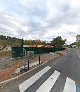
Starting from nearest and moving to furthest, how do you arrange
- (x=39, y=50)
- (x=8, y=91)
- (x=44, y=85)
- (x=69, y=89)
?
1. (x=8, y=91)
2. (x=69, y=89)
3. (x=44, y=85)
4. (x=39, y=50)

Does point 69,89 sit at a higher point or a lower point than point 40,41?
lower

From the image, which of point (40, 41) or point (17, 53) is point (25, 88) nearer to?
point (17, 53)

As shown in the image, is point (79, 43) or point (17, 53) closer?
point (17, 53)

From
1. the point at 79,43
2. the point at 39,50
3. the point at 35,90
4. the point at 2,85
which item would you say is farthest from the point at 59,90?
the point at 79,43

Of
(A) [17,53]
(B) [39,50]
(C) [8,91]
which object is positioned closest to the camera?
(C) [8,91]

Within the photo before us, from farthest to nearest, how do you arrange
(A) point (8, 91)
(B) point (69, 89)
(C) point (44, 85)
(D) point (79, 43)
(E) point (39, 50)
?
(D) point (79, 43) → (E) point (39, 50) → (C) point (44, 85) → (B) point (69, 89) → (A) point (8, 91)

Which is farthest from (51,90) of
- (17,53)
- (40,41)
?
(40,41)

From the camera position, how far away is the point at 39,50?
170ft

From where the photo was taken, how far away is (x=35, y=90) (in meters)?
11.6

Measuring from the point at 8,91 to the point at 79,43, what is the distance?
18701cm

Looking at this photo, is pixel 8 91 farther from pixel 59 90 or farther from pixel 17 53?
pixel 17 53

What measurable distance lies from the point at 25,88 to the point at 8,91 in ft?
4.01

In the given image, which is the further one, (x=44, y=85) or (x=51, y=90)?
(x=44, y=85)

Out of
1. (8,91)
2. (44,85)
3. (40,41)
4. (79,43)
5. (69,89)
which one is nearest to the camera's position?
(8,91)
